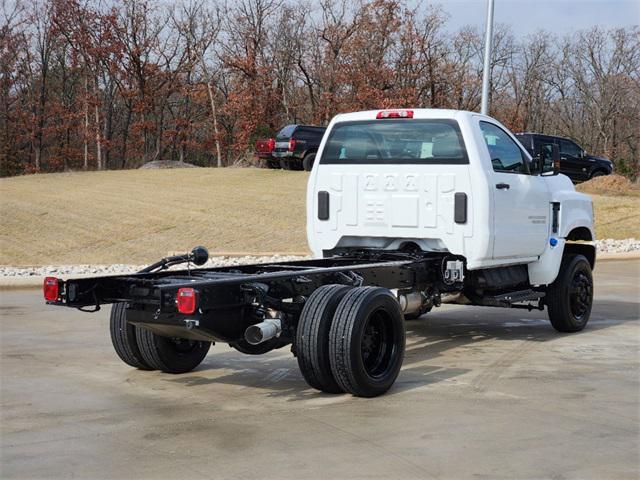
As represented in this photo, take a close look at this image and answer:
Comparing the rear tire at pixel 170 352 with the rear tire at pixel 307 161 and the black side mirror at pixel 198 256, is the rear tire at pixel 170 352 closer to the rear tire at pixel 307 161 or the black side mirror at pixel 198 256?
the black side mirror at pixel 198 256

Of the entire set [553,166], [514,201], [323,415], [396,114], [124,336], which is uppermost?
[396,114]

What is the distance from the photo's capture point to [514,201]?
9742 mm

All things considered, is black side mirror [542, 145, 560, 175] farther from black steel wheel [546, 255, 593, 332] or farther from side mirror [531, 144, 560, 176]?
black steel wheel [546, 255, 593, 332]

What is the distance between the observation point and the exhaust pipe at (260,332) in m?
6.89

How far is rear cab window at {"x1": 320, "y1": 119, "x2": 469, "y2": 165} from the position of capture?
9.41m

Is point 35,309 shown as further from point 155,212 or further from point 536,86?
point 536,86

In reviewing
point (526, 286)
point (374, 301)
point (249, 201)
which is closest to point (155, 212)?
point (249, 201)

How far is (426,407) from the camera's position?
6898 millimetres

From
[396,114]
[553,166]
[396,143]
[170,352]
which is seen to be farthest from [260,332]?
[553,166]

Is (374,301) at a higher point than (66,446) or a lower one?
higher

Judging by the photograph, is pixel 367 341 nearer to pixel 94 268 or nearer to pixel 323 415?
pixel 323 415

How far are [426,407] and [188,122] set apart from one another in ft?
154

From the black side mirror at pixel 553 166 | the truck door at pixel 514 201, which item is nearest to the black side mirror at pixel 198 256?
the truck door at pixel 514 201

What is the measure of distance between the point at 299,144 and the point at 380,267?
25438mm
